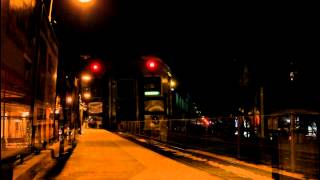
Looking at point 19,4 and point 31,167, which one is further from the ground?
point 19,4

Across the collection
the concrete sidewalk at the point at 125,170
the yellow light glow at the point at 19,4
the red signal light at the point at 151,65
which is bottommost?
the concrete sidewalk at the point at 125,170

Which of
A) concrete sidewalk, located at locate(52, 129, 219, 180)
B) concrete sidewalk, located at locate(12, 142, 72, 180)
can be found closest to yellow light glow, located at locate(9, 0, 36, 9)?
concrete sidewalk, located at locate(12, 142, 72, 180)

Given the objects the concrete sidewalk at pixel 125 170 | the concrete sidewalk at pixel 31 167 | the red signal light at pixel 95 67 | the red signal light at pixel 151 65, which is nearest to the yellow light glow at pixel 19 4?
the concrete sidewalk at pixel 31 167

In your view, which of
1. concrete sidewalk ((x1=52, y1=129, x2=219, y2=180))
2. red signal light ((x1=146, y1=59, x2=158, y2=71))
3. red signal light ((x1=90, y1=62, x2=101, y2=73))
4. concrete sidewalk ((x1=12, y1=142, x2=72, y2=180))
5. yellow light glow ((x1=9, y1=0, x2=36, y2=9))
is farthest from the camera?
red signal light ((x1=146, y1=59, x2=158, y2=71))

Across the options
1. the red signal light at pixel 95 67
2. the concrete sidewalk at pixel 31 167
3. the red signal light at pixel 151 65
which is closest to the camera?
the concrete sidewalk at pixel 31 167

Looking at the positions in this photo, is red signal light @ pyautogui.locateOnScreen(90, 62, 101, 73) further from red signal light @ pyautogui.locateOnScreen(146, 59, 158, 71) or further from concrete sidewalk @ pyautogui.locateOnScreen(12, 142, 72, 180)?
concrete sidewalk @ pyautogui.locateOnScreen(12, 142, 72, 180)

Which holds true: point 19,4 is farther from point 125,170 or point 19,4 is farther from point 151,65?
point 151,65

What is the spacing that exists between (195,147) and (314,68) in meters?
16.5

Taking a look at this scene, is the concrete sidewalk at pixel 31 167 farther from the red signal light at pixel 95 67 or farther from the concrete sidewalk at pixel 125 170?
the red signal light at pixel 95 67

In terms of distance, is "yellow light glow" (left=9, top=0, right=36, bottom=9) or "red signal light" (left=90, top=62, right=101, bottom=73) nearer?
"yellow light glow" (left=9, top=0, right=36, bottom=9)

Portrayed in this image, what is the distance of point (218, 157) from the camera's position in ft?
65.1

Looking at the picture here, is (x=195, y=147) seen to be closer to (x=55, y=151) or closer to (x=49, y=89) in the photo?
(x=55, y=151)

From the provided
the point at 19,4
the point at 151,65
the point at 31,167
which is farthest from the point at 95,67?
the point at 19,4

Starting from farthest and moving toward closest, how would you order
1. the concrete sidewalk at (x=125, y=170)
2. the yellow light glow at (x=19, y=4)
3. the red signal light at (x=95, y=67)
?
the red signal light at (x=95, y=67) → the concrete sidewalk at (x=125, y=170) → the yellow light glow at (x=19, y=4)
